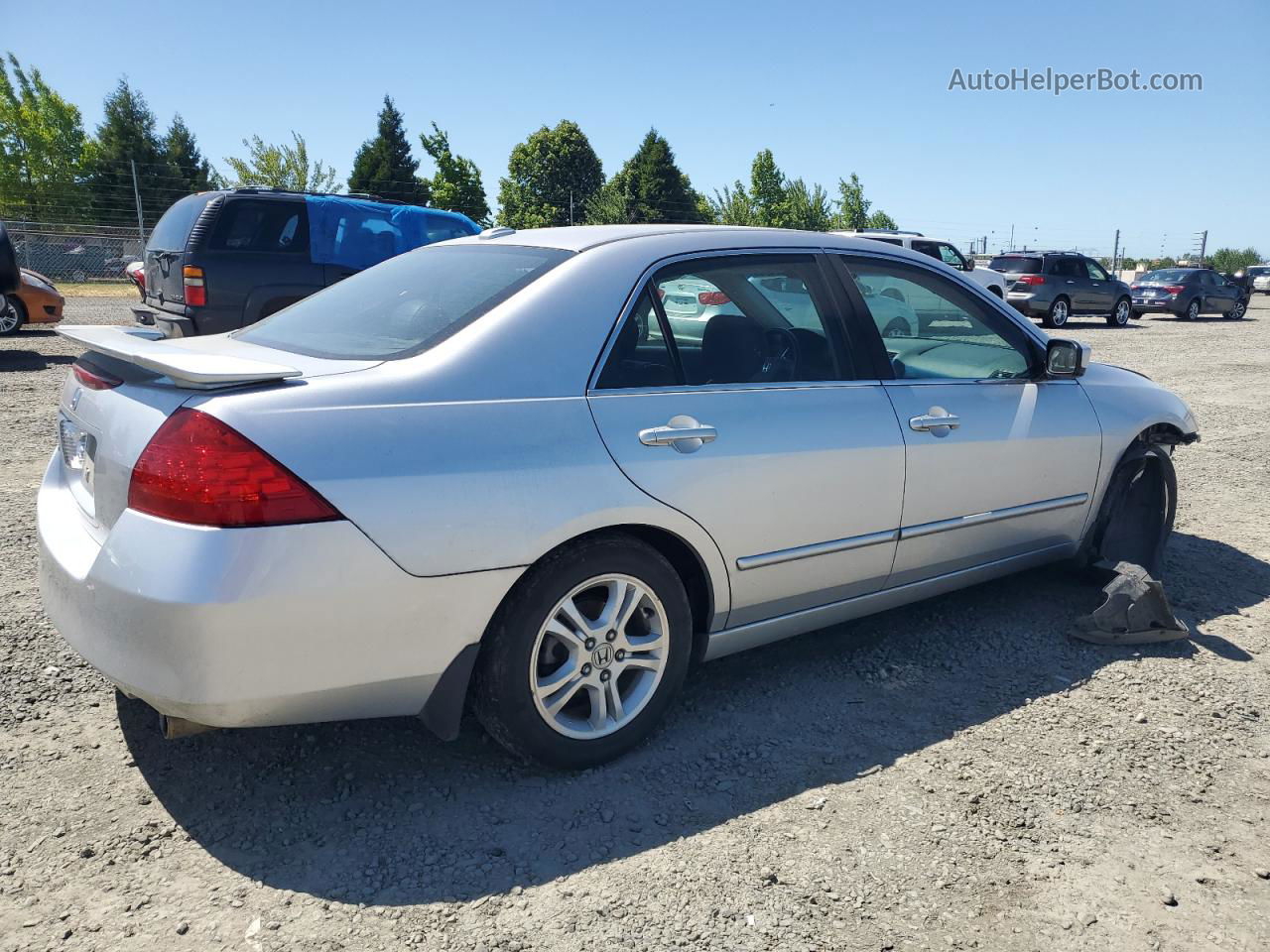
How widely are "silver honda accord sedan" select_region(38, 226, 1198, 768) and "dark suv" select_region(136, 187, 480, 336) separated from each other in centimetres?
602

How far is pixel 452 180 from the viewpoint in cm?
5106

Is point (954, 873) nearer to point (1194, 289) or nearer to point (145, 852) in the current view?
point (145, 852)

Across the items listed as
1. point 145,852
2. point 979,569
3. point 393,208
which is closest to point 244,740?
point 145,852

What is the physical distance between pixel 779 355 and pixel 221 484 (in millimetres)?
1907

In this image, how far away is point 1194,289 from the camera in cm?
2695

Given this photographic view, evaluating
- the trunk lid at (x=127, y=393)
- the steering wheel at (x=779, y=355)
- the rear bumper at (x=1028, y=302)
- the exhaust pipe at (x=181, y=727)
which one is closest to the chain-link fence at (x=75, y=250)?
the rear bumper at (x=1028, y=302)

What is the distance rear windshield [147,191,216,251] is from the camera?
908cm

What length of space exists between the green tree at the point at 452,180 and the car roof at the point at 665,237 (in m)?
48.8

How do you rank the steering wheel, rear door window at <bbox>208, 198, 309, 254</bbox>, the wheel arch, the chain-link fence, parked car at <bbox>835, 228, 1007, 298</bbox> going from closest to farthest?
the wheel arch < the steering wheel < rear door window at <bbox>208, 198, 309, 254</bbox> < parked car at <bbox>835, 228, 1007, 298</bbox> < the chain-link fence

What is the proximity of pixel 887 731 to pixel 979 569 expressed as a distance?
1051 millimetres

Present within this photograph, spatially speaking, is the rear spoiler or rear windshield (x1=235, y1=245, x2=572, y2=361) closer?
the rear spoiler

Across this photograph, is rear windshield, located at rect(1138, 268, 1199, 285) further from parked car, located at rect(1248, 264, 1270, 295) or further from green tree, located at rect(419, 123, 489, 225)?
green tree, located at rect(419, 123, 489, 225)

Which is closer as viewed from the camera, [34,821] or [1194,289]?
[34,821]

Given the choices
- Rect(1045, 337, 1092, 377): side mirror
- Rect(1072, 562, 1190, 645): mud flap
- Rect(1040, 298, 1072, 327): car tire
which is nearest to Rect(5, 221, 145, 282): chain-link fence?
Rect(1040, 298, 1072, 327): car tire
